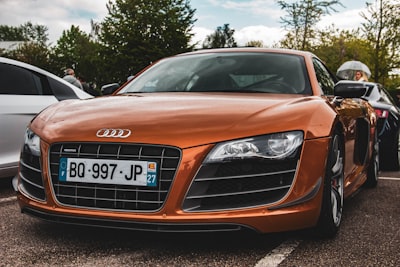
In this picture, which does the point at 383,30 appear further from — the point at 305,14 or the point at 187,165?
the point at 187,165

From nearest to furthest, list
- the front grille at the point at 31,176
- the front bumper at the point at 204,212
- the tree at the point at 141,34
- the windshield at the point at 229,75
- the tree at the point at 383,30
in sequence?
1. the front bumper at the point at 204,212
2. the front grille at the point at 31,176
3. the windshield at the point at 229,75
4. the tree at the point at 383,30
5. the tree at the point at 141,34

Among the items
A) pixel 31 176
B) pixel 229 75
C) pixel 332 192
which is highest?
pixel 229 75

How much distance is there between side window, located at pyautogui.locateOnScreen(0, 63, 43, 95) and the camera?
5147mm

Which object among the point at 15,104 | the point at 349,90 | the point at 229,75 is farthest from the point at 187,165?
the point at 15,104

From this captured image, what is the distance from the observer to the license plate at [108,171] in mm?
2656

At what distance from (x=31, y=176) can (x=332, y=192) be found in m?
1.80

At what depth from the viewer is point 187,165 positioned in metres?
2.61

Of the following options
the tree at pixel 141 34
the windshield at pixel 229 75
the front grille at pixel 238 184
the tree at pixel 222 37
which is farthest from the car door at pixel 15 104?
the tree at pixel 222 37

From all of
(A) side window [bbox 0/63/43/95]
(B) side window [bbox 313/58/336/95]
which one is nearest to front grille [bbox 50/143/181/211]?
(B) side window [bbox 313/58/336/95]

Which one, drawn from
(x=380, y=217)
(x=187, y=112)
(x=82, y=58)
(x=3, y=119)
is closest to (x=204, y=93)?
(x=187, y=112)

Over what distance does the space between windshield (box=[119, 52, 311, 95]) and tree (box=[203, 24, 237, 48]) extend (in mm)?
79302

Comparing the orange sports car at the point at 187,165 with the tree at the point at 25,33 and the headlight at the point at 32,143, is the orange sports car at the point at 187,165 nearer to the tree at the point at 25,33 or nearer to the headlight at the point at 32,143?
the headlight at the point at 32,143

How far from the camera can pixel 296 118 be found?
287cm

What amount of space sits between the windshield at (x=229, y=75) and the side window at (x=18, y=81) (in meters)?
1.53
